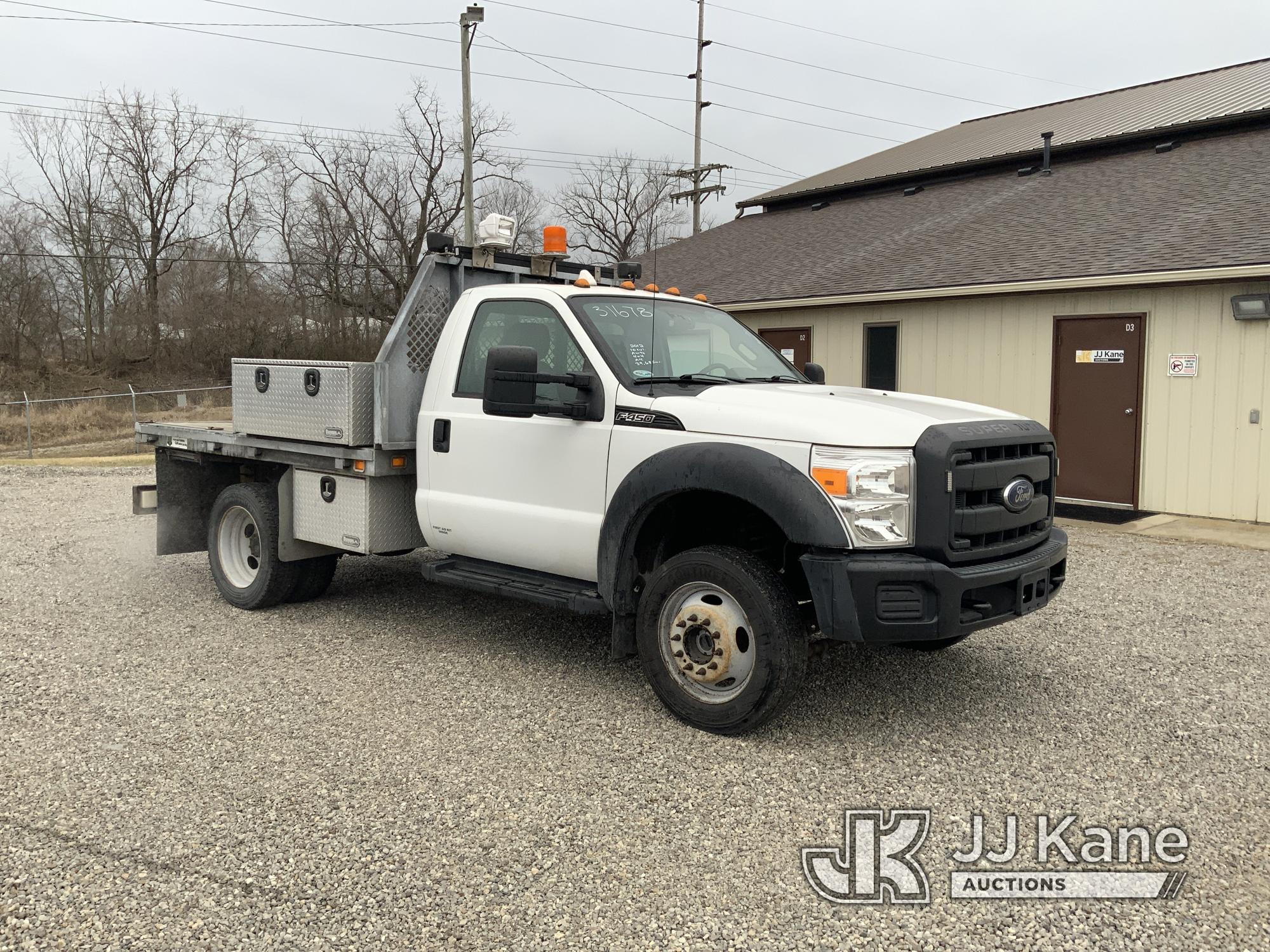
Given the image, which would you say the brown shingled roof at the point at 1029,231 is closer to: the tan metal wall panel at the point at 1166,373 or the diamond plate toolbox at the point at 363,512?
the tan metal wall panel at the point at 1166,373

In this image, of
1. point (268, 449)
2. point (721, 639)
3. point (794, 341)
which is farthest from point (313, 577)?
point (794, 341)

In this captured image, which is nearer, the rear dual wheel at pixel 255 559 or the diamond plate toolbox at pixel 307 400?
the diamond plate toolbox at pixel 307 400

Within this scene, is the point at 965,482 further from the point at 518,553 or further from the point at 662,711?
the point at 518,553

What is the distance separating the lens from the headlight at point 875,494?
13.7 feet

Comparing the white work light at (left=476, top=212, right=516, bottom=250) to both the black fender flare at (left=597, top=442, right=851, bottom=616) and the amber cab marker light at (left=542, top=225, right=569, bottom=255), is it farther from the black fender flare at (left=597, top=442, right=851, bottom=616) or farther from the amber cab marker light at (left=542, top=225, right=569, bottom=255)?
the black fender flare at (left=597, top=442, right=851, bottom=616)

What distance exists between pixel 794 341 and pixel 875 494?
11.6 meters

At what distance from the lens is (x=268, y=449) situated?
21.8ft

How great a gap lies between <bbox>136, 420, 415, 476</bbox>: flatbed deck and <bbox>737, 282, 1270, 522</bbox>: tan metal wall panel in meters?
9.06

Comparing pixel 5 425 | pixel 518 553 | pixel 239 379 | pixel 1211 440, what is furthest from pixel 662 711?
pixel 5 425

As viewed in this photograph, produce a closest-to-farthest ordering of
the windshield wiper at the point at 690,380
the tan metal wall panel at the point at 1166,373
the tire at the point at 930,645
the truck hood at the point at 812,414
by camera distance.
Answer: the truck hood at the point at 812,414 < the windshield wiper at the point at 690,380 < the tire at the point at 930,645 < the tan metal wall panel at the point at 1166,373

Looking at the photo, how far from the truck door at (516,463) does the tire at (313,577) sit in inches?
54.6

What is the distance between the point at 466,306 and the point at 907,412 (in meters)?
2.74

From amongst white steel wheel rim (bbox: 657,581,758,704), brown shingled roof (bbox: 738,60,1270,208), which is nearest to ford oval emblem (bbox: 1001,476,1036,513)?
white steel wheel rim (bbox: 657,581,758,704)

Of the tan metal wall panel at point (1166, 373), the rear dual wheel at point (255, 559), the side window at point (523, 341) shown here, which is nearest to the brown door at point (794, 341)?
the tan metal wall panel at point (1166, 373)
